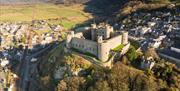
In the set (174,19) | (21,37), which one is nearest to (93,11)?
(21,37)

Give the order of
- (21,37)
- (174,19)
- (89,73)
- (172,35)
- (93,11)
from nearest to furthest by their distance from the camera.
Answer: (89,73), (172,35), (174,19), (21,37), (93,11)

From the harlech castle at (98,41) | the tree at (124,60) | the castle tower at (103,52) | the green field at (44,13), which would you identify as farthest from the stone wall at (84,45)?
the green field at (44,13)

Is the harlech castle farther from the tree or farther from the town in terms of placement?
the tree

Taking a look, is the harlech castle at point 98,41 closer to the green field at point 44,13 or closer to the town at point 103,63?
the town at point 103,63

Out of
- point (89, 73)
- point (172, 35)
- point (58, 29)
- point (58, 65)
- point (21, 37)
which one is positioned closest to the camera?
point (89, 73)

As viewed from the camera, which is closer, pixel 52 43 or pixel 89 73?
pixel 89 73

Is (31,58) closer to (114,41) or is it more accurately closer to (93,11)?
(114,41)

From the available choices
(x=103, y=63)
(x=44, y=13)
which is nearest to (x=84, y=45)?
(x=103, y=63)
